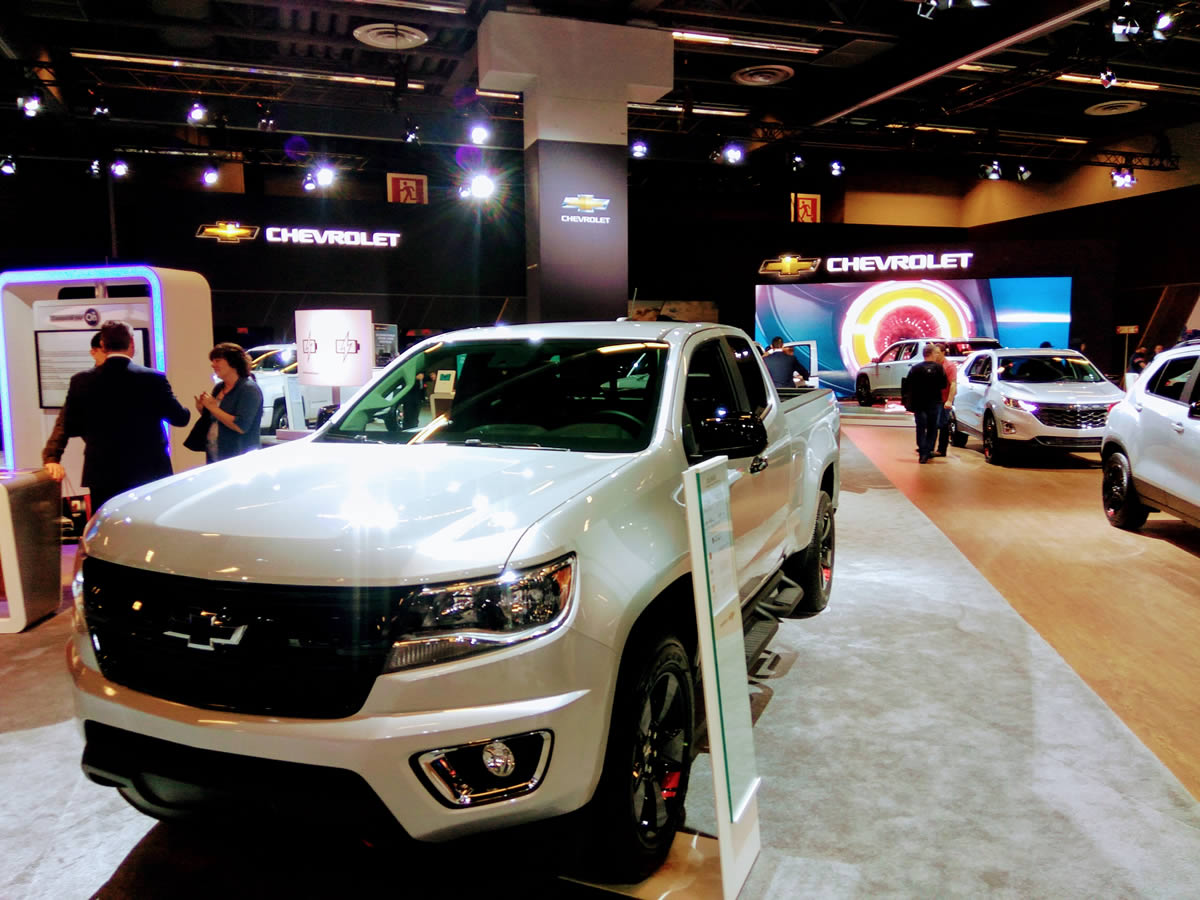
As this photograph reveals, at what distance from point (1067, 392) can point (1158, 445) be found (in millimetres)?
5052

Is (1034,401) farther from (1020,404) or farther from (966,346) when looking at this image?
(966,346)

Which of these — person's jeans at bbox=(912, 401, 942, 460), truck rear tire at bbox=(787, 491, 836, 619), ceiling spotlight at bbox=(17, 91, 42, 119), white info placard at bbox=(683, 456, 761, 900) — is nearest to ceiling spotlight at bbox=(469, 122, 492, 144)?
ceiling spotlight at bbox=(17, 91, 42, 119)

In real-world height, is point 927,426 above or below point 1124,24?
below

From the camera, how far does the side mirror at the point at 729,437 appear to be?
10.3 feet

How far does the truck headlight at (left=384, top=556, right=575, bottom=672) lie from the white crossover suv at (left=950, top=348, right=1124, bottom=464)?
10.9m

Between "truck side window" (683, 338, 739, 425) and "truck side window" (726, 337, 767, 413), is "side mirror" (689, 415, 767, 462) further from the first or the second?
"truck side window" (726, 337, 767, 413)

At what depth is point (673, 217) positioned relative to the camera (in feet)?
81.4

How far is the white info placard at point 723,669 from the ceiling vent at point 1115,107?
22231mm

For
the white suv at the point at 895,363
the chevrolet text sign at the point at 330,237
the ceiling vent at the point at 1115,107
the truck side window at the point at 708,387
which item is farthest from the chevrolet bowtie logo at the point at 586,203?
the ceiling vent at the point at 1115,107

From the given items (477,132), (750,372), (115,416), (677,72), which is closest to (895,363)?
(677,72)

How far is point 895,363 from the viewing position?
65.5 feet

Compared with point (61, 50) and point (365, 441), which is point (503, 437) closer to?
point (365, 441)

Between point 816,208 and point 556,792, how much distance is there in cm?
2683

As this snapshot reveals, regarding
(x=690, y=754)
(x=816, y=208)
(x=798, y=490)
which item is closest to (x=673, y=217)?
(x=816, y=208)
